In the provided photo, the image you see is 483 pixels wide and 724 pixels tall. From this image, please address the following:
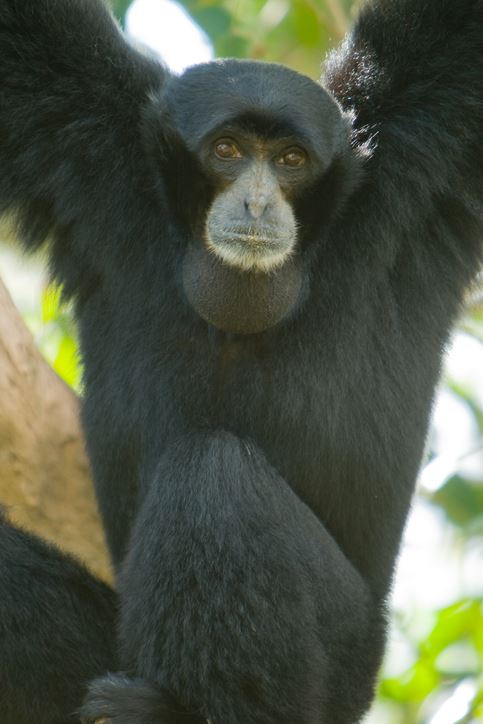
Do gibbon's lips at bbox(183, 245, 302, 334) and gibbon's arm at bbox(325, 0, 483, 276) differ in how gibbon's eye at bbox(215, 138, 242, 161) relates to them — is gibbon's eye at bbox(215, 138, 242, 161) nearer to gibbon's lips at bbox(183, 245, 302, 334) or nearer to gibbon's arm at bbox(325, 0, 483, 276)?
gibbon's lips at bbox(183, 245, 302, 334)

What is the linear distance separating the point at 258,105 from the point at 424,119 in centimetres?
84

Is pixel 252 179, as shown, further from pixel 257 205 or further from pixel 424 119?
pixel 424 119

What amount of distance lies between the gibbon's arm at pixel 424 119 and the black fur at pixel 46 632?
2.18 m

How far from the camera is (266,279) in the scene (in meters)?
5.44

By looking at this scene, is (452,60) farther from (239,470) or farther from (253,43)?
(253,43)

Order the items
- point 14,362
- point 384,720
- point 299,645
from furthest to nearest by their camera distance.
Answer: point 384,720 < point 14,362 < point 299,645

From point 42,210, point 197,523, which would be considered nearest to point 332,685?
point 197,523

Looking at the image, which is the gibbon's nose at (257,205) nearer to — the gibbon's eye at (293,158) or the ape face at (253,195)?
the ape face at (253,195)

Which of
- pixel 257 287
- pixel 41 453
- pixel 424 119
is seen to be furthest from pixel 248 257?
pixel 41 453

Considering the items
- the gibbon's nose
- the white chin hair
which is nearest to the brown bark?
the white chin hair

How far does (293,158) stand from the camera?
18.0ft

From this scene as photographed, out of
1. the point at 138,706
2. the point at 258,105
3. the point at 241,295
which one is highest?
the point at 258,105

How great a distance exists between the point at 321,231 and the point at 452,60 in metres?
1.04

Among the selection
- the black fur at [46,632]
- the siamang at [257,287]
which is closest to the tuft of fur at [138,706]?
the siamang at [257,287]
